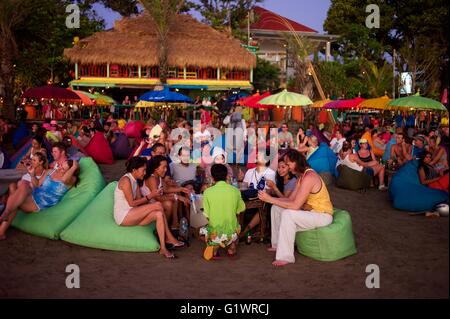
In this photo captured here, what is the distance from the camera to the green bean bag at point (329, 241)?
5434 millimetres

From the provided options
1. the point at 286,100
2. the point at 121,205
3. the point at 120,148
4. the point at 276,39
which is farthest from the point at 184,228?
the point at 276,39

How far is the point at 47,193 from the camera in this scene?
6609 mm

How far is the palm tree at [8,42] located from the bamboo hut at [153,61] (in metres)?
6.64

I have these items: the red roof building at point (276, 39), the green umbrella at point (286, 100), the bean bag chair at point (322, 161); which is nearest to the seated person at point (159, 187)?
the bean bag chair at point (322, 161)

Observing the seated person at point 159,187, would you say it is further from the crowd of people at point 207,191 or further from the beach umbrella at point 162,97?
the beach umbrella at point 162,97

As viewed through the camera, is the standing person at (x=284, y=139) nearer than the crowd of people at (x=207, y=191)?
No

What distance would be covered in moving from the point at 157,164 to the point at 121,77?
23702 millimetres

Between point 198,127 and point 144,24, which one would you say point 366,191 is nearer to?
point 198,127

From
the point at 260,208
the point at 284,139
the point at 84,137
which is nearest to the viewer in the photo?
the point at 260,208

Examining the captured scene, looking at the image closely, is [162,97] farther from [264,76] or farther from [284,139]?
[264,76]

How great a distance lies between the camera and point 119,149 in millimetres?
14516

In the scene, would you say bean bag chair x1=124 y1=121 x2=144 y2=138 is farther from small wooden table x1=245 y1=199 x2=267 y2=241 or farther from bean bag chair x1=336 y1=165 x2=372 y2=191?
small wooden table x1=245 y1=199 x2=267 y2=241

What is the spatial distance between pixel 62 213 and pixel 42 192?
16.8 inches
